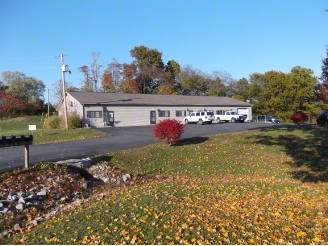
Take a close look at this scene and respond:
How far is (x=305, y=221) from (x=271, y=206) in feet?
3.54

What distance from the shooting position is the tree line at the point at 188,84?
5694 centimetres

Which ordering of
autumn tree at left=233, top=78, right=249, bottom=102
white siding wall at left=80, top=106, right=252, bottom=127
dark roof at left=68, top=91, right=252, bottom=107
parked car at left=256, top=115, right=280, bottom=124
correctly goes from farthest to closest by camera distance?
autumn tree at left=233, top=78, right=249, bottom=102, parked car at left=256, top=115, right=280, bottom=124, dark roof at left=68, top=91, right=252, bottom=107, white siding wall at left=80, top=106, right=252, bottom=127

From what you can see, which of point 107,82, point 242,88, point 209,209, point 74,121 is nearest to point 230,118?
point 74,121

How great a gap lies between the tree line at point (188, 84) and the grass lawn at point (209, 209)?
143ft

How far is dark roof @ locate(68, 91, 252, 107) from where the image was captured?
3690 cm

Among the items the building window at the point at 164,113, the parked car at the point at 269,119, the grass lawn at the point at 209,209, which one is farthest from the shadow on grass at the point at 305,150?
the parked car at the point at 269,119

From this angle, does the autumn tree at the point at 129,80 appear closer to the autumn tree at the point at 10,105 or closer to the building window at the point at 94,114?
the autumn tree at the point at 10,105

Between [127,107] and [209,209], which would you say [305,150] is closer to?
[209,209]

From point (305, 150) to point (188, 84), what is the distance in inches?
2119

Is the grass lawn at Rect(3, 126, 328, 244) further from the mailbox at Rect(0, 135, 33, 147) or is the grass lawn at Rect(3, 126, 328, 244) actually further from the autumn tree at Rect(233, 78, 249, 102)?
the autumn tree at Rect(233, 78, 249, 102)

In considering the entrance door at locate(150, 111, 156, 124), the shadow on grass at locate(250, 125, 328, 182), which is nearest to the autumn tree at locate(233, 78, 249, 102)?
the entrance door at locate(150, 111, 156, 124)

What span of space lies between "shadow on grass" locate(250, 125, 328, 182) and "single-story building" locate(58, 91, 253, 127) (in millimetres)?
20350

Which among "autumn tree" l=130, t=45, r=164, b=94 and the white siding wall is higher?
"autumn tree" l=130, t=45, r=164, b=94

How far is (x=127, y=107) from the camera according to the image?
3797 centimetres
